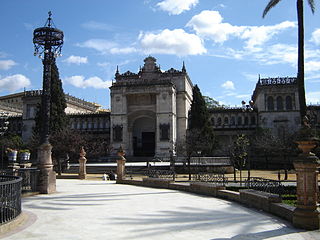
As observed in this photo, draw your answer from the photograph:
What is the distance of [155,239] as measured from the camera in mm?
7609

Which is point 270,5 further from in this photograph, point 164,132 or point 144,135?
point 144,135

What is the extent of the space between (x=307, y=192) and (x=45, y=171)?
1192 centimetres

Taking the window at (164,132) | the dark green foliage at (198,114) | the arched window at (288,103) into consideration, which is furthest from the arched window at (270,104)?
the window at (164,132)

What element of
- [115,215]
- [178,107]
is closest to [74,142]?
[178,107]

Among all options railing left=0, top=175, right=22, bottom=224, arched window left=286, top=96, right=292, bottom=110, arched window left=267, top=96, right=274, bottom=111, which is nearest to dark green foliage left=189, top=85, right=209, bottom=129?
arched window left=267, top=96, right=274, bottom=111

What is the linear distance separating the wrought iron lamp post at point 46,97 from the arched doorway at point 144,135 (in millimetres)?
40240

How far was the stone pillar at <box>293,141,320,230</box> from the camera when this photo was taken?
862 centimetres

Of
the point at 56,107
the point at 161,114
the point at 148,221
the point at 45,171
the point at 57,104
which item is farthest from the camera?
the point at 161,114

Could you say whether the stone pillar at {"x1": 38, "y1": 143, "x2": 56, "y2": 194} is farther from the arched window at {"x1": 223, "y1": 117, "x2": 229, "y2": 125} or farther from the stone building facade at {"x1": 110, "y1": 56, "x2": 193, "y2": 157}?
the arched window at {"x1": 223, "y1": 117, "x2": 229, "y2": 125}

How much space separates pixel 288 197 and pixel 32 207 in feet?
38.0

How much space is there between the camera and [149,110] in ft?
180

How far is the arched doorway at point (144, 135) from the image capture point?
58094mm

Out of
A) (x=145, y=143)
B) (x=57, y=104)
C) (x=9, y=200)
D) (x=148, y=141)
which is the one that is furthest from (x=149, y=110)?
(x=9, y=200)

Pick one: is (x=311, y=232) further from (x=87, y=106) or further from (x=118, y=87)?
(x=87, y=106)
